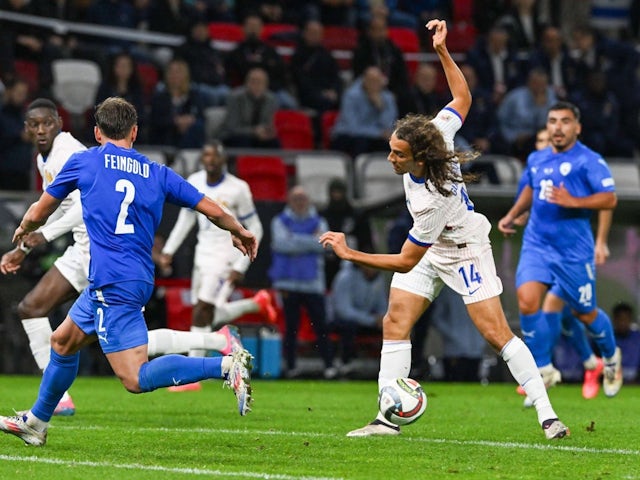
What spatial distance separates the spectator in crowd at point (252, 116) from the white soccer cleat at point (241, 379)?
11561mm

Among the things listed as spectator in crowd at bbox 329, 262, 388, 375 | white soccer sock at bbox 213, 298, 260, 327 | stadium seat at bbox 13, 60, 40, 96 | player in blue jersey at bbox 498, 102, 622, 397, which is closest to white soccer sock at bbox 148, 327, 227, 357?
player in blue jersey at bbox 498, 102, 622, 397

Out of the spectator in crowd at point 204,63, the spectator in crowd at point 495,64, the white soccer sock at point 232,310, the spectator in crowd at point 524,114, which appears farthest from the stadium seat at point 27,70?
the spectator in crowd at point 524,114

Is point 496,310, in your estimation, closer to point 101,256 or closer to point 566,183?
point 101,256

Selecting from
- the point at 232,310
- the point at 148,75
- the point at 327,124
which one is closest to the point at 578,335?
the point at 232,310

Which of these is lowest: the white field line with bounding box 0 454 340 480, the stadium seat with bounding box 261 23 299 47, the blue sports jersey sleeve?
the white field line with bounding box 0 454 340 480

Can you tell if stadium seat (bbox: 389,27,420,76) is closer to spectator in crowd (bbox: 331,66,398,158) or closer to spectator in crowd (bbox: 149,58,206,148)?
spectator in crowd (bbox: 331,66,398,158)

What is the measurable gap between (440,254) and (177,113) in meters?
10.4

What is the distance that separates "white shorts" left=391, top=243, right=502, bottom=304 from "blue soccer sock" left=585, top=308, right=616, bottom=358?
13.4 ft

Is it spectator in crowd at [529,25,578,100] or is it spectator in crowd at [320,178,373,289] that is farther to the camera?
spectator in crowd at [529,25,578,100]

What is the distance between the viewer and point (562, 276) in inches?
498

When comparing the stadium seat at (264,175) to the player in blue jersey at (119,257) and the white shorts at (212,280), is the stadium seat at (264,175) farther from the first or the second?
the player in blue jersey at (119,257)

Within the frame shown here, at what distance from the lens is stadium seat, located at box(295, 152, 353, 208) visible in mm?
18938

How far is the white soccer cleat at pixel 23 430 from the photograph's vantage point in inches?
325

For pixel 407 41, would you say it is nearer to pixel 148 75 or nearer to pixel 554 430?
pixel 148 75
